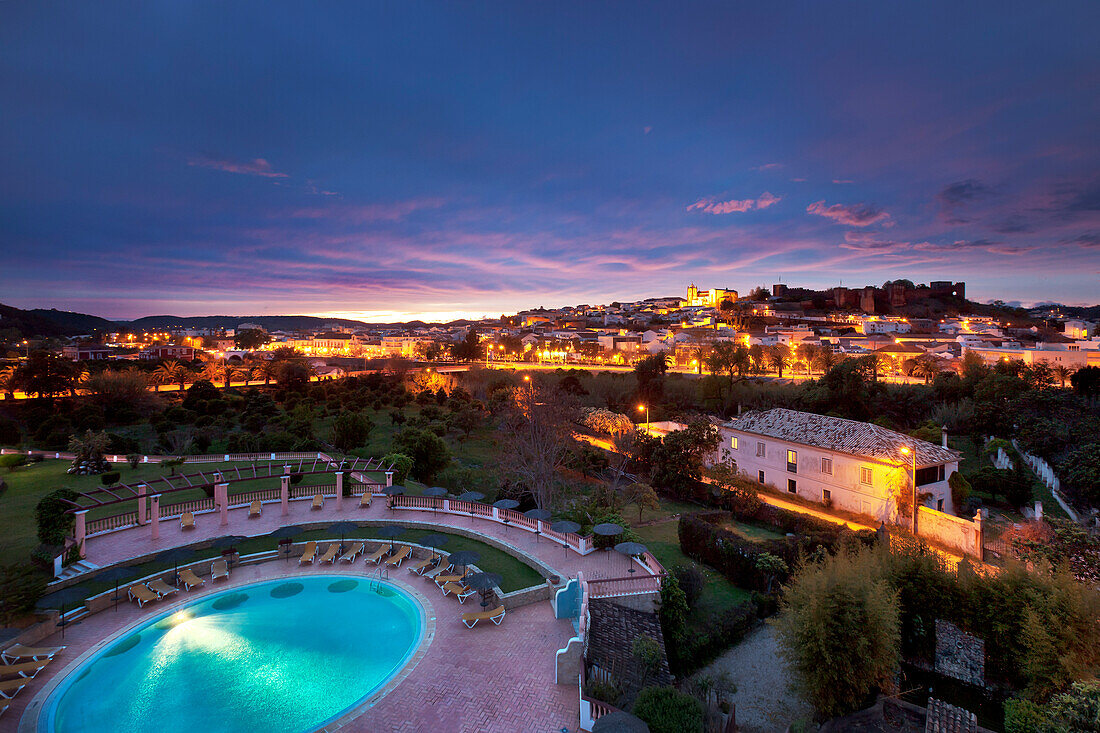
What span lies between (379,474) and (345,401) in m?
31.1

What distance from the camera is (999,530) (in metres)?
21.2

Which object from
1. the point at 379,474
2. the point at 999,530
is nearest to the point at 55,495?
the point at 379,474

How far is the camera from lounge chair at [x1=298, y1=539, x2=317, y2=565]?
15953mm

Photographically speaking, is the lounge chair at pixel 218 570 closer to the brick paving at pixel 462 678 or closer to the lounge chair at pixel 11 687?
the brick paving at pixel 462 678

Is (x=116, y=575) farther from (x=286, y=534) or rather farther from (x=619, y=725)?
(x=619, y=725)

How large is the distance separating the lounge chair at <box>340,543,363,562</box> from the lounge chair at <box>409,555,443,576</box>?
7.07 feet

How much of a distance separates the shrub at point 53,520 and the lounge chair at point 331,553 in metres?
7.42

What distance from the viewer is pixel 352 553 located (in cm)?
1659

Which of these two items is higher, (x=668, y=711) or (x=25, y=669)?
(x=668, y=711)

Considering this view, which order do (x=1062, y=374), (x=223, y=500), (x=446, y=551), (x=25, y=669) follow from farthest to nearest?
1. (x=1062, y=374)
2. (x=223, y=500)
3. (x=446, y=551)
4. (x=25, y=669)

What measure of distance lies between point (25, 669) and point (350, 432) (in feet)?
79.3

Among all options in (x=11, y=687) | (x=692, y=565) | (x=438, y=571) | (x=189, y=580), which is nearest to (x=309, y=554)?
(x=189, y=580)

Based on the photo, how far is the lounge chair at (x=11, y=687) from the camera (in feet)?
31.4

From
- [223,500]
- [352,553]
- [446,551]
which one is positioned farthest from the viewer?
[223,500]
